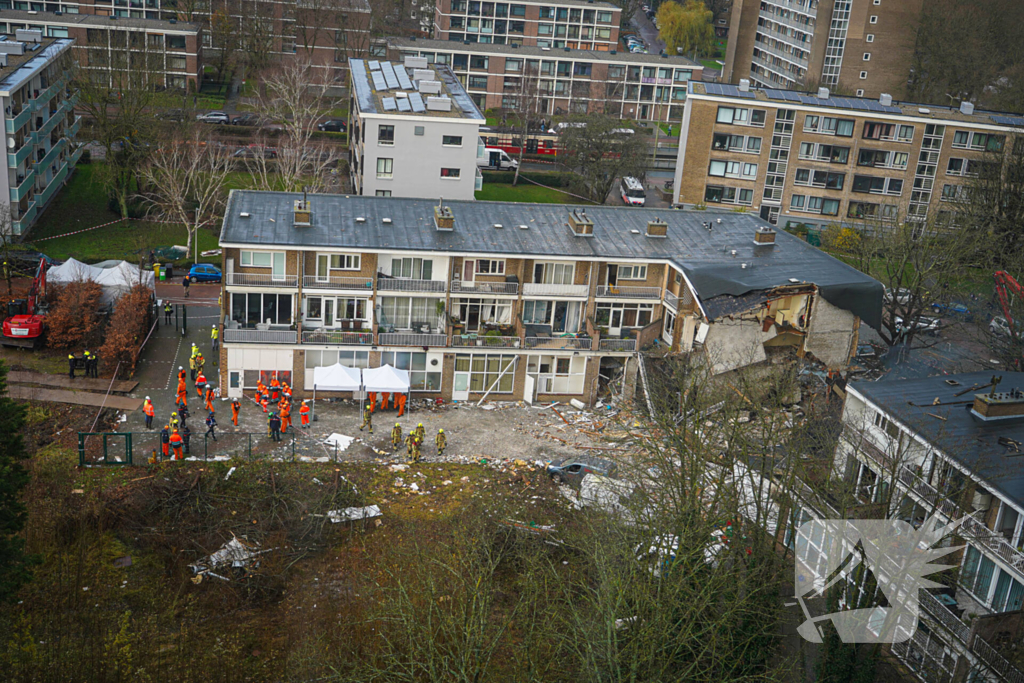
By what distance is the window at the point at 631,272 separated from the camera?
4403 cm

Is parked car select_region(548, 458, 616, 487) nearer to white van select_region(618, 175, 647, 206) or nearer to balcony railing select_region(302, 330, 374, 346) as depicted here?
balcony railing select_region(302, 330, 374, 346)

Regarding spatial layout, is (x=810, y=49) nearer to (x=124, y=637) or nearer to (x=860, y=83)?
(x=860, y=83)

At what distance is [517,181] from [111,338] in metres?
41.3

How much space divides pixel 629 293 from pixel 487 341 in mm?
6626

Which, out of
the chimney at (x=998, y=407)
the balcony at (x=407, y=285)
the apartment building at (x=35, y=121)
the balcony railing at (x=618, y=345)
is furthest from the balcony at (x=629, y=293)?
the apartment building at (x=35, y=121)

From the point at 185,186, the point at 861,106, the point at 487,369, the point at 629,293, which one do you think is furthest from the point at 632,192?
the point at 487,369

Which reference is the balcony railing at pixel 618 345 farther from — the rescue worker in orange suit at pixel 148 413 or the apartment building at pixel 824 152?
the apartment building at pixel 824 152

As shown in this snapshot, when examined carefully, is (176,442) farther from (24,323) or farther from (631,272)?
(631,272)

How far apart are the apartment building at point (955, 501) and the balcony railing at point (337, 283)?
20130 mm

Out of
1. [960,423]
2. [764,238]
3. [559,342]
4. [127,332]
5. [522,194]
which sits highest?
[764,238]

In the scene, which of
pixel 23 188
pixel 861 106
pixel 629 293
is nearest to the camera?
pixel 629 293

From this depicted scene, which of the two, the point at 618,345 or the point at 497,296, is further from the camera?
the point at 618,345

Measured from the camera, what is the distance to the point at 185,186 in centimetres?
6250

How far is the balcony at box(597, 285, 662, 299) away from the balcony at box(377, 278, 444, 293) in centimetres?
705
